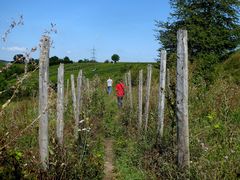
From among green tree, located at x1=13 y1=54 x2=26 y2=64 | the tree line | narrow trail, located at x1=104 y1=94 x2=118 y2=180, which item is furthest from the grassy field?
the tree line

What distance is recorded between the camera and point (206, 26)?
110 feet

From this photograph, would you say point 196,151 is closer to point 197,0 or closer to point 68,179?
point 68,179

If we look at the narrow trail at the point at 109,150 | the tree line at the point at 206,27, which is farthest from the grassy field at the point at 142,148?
the tree line at the point at 206,27

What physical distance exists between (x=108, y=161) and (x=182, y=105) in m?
3.24

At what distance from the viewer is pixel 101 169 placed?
7023 mm

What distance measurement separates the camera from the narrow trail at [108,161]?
7496 millimetres

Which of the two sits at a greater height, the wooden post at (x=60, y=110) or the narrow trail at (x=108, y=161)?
the wooden post at (x=60, y=110)

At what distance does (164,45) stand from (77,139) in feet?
87.0

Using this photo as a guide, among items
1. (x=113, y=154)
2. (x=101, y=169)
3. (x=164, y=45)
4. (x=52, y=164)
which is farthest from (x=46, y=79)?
(x=164, y=45)

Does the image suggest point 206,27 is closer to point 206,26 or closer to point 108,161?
point 206,26

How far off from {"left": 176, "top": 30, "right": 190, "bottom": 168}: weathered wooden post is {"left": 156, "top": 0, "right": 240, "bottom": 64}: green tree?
25.5m

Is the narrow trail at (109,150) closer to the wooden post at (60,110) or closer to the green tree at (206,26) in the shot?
the wooden post at (60,110)

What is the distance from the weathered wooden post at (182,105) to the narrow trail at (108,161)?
5.90 feet

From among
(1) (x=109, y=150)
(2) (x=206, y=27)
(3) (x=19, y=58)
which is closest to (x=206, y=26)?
(2) (x=206, y=27)
